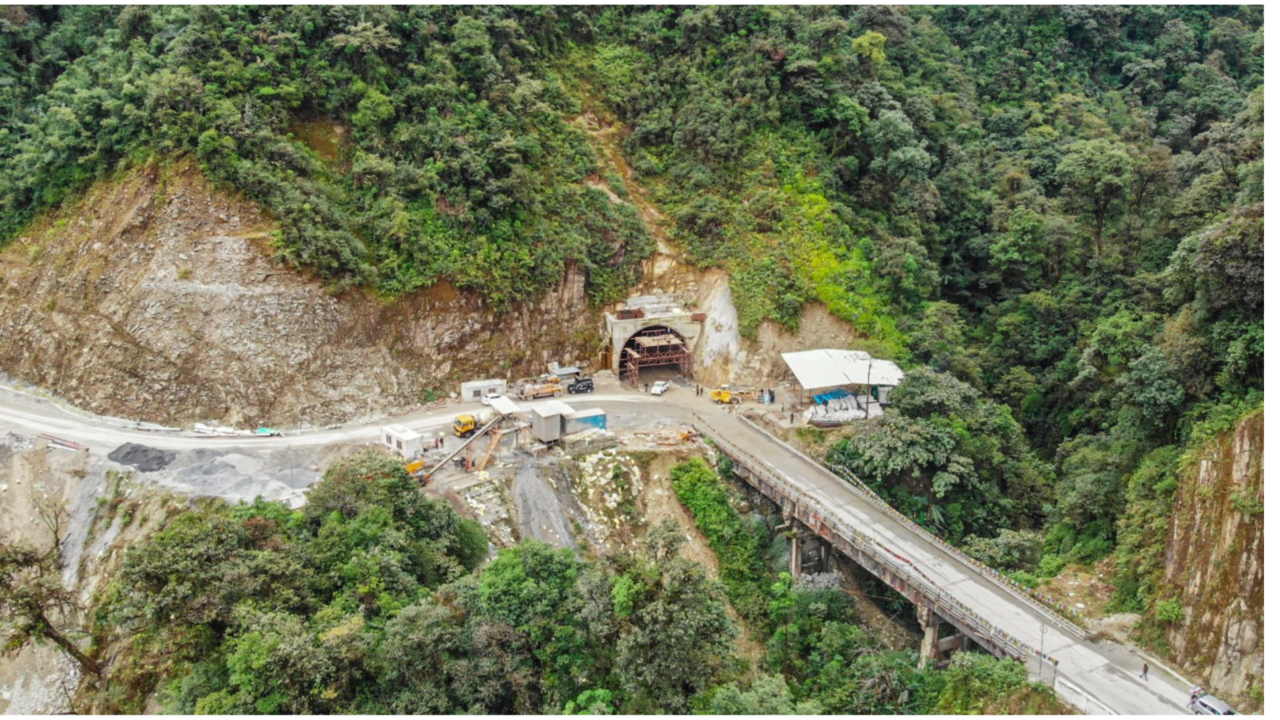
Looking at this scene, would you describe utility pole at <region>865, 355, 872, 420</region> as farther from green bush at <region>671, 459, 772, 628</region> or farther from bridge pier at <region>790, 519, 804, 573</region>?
green bush at <region>671, 459, 772, 628</region>

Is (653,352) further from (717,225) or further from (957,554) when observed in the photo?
(957,554)

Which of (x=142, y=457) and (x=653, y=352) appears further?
(x=653, y=352)

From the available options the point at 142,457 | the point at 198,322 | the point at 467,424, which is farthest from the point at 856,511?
the point at 198,322

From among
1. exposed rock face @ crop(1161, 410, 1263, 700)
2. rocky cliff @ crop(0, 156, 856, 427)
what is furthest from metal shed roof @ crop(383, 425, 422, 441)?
exposed rock face @ crop(1161, 410, 1263, 700)

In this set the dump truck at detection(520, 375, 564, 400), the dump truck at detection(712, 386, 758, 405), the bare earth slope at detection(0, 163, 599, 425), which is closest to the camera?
the bare earth slope at detection(0, 163, 599, 425)

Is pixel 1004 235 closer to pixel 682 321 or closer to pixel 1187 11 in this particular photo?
pixel 682 321

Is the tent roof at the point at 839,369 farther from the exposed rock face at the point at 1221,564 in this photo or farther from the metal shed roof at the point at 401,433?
the metal shed roof at the point at 401,433
